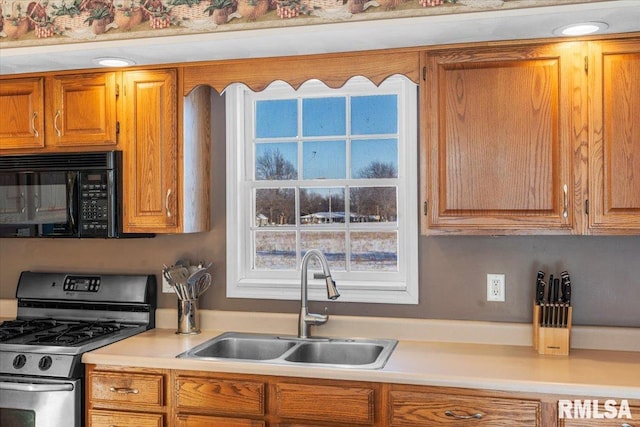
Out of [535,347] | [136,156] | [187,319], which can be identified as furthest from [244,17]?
[535,347]

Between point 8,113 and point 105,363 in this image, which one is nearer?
point 105,363

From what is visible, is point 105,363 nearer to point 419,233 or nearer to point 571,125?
point 419,233

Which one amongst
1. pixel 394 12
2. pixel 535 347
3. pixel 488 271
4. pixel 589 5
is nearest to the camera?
pixel 589 5

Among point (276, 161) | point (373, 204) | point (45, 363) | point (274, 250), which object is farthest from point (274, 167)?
point (45, 363)

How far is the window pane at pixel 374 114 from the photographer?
2807 mm

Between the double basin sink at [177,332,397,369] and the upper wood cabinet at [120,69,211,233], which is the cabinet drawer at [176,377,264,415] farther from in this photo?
the upper wood cabinet at [120,69,211,233]

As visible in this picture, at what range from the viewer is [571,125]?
2213mm

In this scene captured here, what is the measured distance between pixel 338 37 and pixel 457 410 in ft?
4.50

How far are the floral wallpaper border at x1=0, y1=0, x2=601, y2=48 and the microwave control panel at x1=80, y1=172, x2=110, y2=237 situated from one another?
593 millimetres

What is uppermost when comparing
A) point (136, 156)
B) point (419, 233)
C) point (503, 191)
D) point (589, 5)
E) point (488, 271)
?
point (589, 5)

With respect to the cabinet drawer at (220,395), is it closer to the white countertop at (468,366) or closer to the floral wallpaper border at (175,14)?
the white countertop at (468,366)

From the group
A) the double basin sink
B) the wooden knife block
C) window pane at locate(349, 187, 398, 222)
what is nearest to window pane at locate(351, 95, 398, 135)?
window pane at locate(349, 187, 398, 222)

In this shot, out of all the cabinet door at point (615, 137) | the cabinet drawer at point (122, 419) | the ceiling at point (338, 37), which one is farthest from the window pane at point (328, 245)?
the cabinet door at point (615, 137)

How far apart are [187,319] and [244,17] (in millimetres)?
1361
